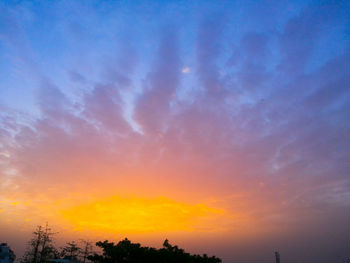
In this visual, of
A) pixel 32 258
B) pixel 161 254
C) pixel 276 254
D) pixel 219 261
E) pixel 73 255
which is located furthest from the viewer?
pixel 73 255

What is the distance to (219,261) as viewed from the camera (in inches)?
1041

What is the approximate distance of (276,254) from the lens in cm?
3269

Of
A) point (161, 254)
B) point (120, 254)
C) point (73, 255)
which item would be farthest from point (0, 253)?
point (73, 255)

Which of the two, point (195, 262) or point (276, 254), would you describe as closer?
point (195, 262)

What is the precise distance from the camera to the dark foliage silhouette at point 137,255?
23812mm

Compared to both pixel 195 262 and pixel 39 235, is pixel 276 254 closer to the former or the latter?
pixel 195 262

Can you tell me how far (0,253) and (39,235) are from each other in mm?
23783

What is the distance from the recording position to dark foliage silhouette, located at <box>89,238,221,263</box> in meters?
23.8

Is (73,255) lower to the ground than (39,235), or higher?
lower

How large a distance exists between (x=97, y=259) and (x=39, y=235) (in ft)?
113

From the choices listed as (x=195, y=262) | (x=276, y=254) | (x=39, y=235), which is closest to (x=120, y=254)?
(x=195, y=262)

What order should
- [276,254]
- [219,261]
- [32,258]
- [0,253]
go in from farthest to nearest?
[32,258]
[276,254]
[0,253]
[219,261]

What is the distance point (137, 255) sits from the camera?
24.0 m

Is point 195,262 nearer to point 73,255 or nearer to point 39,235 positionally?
point 39,235
